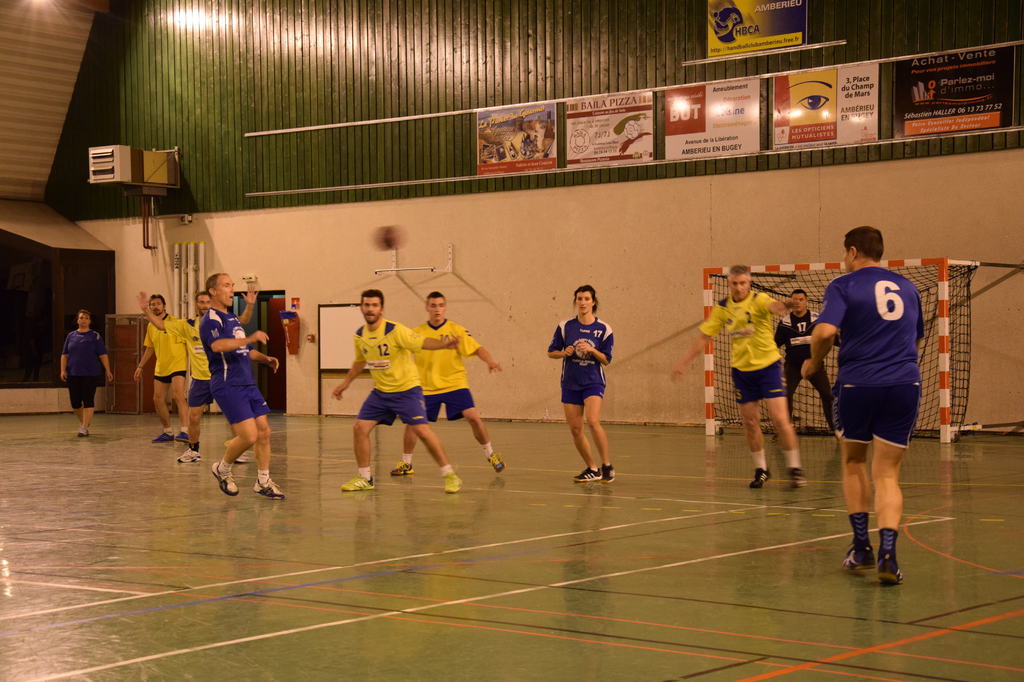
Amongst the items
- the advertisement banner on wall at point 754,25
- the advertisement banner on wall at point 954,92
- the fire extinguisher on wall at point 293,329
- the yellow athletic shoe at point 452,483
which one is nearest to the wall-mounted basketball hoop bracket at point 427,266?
the fire extinguisher on wall at point 293,329

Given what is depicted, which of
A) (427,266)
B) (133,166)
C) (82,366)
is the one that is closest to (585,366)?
(82,366)

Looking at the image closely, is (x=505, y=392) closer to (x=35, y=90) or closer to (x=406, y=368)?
(x=406, y=368)

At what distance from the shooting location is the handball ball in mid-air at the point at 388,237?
27.2 metres

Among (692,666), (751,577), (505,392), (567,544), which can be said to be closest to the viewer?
(692,666)

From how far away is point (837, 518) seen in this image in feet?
33.9

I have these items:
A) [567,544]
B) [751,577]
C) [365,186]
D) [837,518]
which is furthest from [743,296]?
[365,186]

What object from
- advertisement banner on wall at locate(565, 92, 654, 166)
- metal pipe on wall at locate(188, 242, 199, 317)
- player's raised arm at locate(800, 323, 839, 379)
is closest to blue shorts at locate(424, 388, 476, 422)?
player's raised arm at locate(800, 323, 839, 379)

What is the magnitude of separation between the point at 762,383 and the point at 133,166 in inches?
849

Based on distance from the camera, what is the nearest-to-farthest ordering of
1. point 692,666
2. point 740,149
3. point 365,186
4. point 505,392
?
point 692,666 < point 740,149 < point 505,392 < point 365,186

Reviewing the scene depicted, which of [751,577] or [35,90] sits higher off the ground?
[35,90]

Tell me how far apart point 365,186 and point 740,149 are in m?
9.20

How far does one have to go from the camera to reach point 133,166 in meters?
29.9

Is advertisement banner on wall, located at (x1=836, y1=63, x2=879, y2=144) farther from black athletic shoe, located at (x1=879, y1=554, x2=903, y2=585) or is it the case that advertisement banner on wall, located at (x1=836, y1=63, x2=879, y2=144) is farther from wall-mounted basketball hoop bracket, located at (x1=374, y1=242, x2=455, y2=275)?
black athletic shoe, located at (x1=879, y1=554, x2=903, y2=585)

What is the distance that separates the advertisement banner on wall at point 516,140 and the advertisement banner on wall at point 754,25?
3.90 metres
